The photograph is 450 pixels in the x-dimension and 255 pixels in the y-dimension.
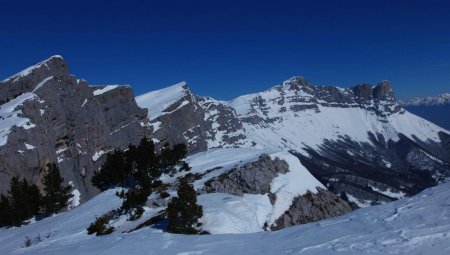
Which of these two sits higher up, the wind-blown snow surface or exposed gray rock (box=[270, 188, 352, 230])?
the wind-blown snow surface

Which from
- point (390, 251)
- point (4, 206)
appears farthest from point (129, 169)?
point (390, 251)

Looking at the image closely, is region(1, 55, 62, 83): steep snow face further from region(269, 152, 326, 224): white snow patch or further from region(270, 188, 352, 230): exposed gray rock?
region(270, 188, 352, 230): exposed gray rock

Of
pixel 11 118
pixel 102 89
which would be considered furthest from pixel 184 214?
pixel 102 89

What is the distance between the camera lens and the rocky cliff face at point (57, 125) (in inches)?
3814

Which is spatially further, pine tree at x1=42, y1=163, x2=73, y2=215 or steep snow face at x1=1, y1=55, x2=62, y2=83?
steep snow face at x1=1, y1=55, x2=62, y2=83

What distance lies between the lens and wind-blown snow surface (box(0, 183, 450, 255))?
14.9 m

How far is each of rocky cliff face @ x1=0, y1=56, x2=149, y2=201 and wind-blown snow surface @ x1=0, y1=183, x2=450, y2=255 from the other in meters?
78.5

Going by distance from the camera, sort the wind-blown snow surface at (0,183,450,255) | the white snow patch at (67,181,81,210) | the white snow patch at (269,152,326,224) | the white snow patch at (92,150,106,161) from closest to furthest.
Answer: the wind-blown snow surface at (0,183,450,255), the white snow patch at (269,152,326,224), the white snow patch at (67,181,81,210), the white snow patch at (92,150,106,161)

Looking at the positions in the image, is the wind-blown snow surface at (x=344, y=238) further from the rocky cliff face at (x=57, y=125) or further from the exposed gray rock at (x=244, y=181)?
the rocky cliff face at (x=57, y=125)

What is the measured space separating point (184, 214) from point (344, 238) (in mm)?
16275

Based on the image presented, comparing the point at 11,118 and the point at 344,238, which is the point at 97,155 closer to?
the point at 11,118

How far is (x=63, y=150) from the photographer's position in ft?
392

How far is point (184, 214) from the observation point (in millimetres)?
31109

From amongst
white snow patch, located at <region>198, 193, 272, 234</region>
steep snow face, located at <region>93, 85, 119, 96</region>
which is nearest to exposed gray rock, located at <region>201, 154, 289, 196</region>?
white snow patch, located at <region>198, 193, 272, 234</region>
